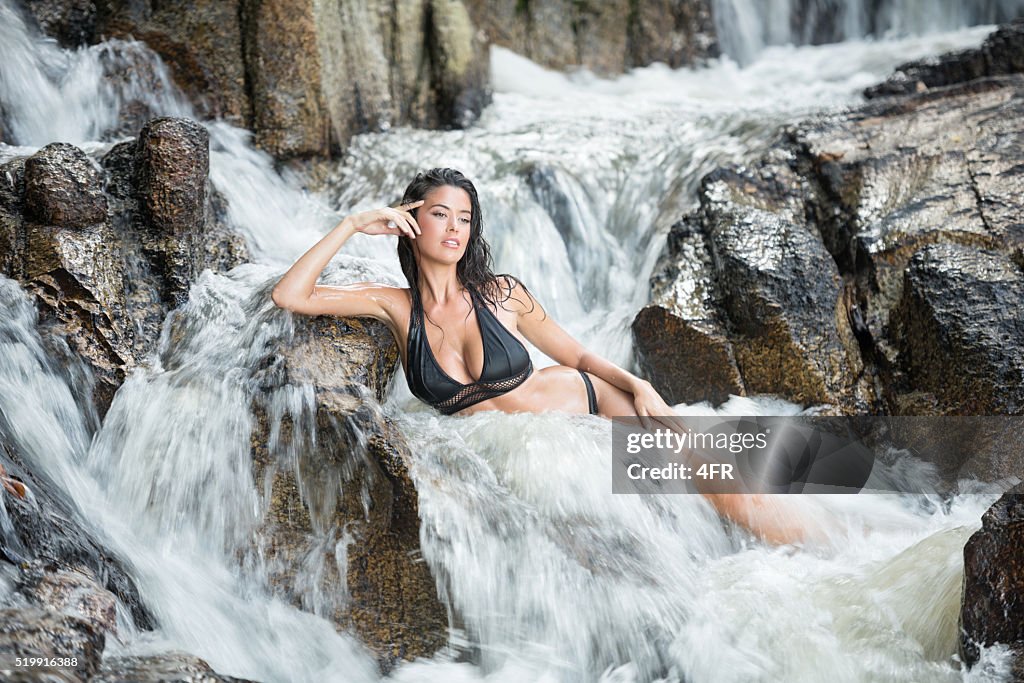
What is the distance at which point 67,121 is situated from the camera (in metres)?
6.18

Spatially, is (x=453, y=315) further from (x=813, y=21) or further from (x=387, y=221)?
(x=813, y=21)

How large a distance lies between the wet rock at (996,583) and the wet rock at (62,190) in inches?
158

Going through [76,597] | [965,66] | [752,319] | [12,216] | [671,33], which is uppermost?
[671,33]

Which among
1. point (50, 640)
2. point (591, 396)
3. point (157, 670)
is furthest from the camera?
point (591, 396)

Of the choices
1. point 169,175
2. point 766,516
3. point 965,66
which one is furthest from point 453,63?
point 766,516

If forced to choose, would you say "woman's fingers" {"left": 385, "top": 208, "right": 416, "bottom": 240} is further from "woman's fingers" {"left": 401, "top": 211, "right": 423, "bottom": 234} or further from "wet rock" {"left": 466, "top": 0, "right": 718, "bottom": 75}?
"wet rock" {"left": 466, "top": 0, "right": 718, "bottom": 75}

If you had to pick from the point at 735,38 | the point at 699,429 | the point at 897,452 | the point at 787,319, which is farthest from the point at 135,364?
the point at 735,38

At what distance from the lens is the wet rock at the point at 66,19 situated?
6.64 metres

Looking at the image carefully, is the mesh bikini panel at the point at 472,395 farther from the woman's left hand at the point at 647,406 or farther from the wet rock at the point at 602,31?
the wet rock at the point at 602,31

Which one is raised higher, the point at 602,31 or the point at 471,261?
the point at 602,31

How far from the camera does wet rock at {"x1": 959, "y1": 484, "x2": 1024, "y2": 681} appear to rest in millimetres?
2883

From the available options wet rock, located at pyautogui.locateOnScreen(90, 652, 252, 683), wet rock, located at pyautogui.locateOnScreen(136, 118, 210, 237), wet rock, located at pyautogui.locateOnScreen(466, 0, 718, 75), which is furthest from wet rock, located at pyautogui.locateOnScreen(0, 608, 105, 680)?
wet rock, located at pyautogui.locateOnScreen(466, 0, 718, 75)

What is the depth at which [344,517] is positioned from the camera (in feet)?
11.7

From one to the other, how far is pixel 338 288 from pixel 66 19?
412cm
